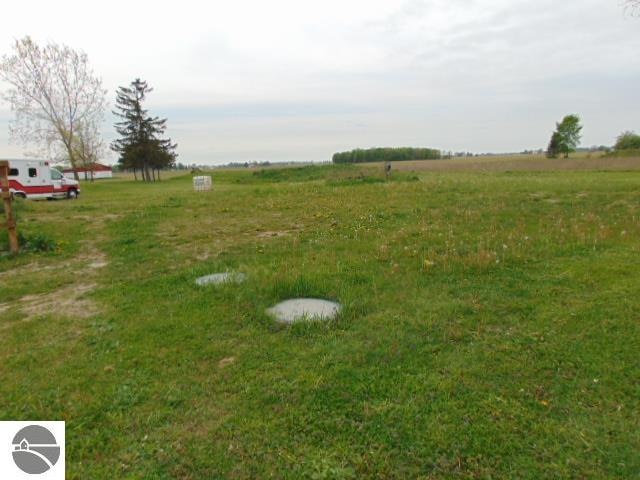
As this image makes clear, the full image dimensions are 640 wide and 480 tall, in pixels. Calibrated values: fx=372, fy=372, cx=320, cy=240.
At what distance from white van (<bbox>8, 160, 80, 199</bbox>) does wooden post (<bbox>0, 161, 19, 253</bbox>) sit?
15.0 metres

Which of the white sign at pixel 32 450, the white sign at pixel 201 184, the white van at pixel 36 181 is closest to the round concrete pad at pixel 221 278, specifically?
the white sign at pixel 32 450

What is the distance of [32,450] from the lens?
231 centimetres

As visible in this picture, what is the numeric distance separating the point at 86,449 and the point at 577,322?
3984mm

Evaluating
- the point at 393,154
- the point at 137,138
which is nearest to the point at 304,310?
the point at 137,138

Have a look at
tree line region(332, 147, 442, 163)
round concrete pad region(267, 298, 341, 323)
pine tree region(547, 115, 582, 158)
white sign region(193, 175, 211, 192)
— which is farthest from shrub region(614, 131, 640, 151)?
round concrete pad region(267, 298, 341, 323)

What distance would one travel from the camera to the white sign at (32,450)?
2172mm

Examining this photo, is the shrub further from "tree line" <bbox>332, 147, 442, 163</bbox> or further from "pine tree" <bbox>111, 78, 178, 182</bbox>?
"pine tree" <bbox>111, 78, 178, 182</bbox>

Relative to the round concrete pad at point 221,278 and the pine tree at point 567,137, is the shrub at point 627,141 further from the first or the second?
the round concrete pad at point 221,278

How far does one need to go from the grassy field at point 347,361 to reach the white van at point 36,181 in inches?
674

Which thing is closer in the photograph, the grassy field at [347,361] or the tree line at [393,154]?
the grassy field at [347,361]

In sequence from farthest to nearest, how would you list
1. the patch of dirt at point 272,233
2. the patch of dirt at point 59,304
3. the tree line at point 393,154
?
the tree line at point 393,154 → the patch of dirt at point 272,233 → the patch of dirt at point 59,304

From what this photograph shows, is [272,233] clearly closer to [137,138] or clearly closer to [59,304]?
[59,304]

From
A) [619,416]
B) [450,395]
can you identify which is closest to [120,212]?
[450,395]

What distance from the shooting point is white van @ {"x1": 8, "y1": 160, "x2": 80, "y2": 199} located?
19391 mm
